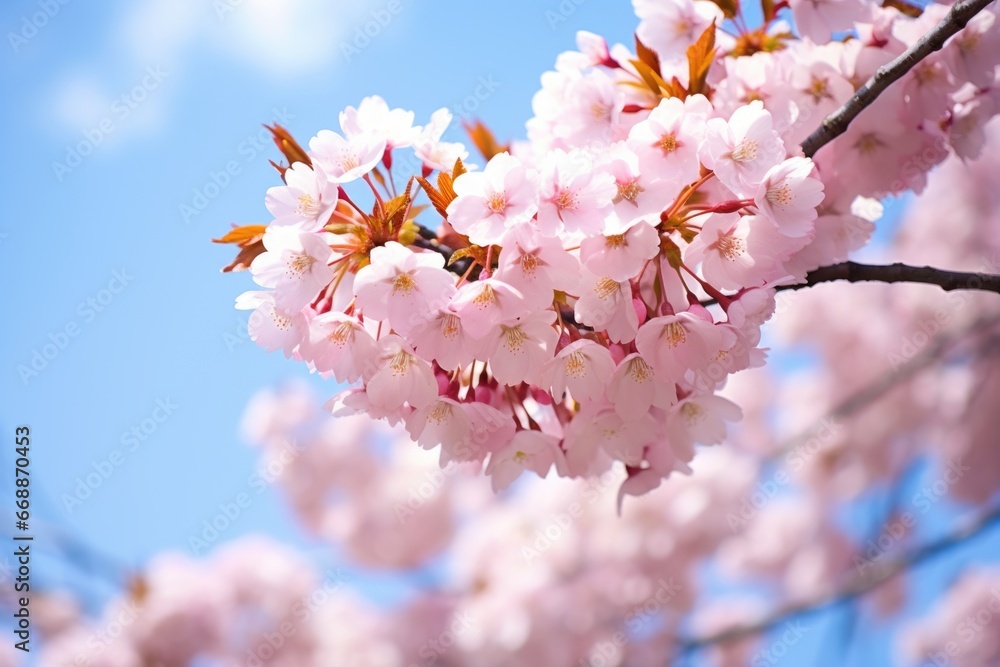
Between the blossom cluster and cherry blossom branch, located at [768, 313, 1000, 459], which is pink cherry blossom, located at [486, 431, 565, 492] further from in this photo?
cherry blossom branch, located at [768, 313, 1000, 459]

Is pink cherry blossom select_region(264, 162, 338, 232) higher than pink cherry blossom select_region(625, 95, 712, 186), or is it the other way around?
pink cherry blossom select_region(625, 95, 712, 186)

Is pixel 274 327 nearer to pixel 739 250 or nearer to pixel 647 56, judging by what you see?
pixel 739 250

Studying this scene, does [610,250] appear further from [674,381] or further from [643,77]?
[643,77]

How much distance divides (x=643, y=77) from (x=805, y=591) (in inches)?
221

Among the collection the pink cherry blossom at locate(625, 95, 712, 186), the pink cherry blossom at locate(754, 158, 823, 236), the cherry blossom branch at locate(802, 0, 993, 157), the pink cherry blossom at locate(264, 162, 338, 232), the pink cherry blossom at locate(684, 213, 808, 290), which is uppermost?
the cherry blossom branch at locate(802, 0, 993, 157)

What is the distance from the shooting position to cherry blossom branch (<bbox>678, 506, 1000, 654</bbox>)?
3012mm

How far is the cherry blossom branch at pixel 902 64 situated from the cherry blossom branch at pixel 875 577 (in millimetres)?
2559

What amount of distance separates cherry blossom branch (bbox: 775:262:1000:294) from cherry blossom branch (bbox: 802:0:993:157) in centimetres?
18

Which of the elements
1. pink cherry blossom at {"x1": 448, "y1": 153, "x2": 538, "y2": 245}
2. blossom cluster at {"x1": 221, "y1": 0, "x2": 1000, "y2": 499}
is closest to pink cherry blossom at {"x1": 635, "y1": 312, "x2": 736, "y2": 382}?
blossom cluster at {"x1": 221, "y1": 0, "x2": 1000, "y2": 499}

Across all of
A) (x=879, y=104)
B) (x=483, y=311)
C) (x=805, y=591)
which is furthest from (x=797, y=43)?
(x=805, y=591)

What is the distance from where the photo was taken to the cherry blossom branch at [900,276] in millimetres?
1077

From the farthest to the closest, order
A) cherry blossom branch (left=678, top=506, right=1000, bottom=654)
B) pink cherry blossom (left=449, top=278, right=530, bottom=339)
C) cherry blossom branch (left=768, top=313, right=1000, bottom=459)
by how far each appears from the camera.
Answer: cherry blossom branch (left=768, top=313, right=1000, bottom=459) → cherry blossom branch (left=678, top=506, right=1000, bottom=654) → pink cherry blossom (left=449, top=278, right=530, bottom=339)

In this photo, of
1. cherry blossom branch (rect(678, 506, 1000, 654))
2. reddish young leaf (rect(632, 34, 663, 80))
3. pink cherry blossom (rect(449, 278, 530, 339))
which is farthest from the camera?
cherry blossom branch (rect(678, 506, 1000, 654))

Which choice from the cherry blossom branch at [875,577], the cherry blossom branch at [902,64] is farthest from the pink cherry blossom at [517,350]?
the cherry blossom branch at [875,577]
